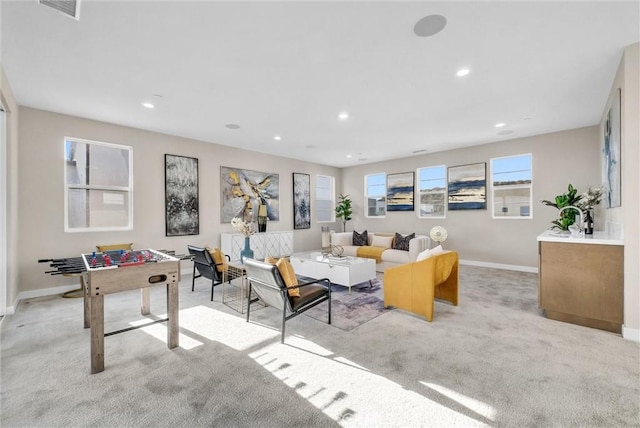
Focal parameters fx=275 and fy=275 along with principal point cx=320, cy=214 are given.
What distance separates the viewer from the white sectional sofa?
225 inches

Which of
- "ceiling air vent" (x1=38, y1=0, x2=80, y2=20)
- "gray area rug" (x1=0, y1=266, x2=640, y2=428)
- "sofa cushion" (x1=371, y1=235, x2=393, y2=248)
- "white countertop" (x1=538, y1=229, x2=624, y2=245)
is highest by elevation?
"ceiling air vent" (x1=38, y1=0, x2=80, y2=20)

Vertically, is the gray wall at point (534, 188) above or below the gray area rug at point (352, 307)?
above

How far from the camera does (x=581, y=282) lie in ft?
9.98

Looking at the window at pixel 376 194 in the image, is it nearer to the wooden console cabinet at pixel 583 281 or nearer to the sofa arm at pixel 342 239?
the sofa arm at pixel 342 239

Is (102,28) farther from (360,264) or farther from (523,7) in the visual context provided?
(360,264)

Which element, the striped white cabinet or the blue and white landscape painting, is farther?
the blue and white landscape painting

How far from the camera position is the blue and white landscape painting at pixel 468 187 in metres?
6.50

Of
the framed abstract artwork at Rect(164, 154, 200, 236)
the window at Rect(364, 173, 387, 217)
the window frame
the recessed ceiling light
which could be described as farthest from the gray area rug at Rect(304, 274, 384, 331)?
the window at Rect(364, 173, 387, 217)

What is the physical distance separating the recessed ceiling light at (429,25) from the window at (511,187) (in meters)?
4.95

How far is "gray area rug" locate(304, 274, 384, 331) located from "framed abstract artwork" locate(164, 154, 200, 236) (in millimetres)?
3385

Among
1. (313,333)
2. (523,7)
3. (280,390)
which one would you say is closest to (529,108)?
(523,7)

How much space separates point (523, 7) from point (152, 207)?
19.6 feet

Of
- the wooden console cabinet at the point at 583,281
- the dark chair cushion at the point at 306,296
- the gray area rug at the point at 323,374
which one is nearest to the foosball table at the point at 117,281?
the gray area rug at the point at 323,374

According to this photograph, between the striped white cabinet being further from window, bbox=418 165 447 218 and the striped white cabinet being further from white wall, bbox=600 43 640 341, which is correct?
white wall, bbox=600 43 640 341
